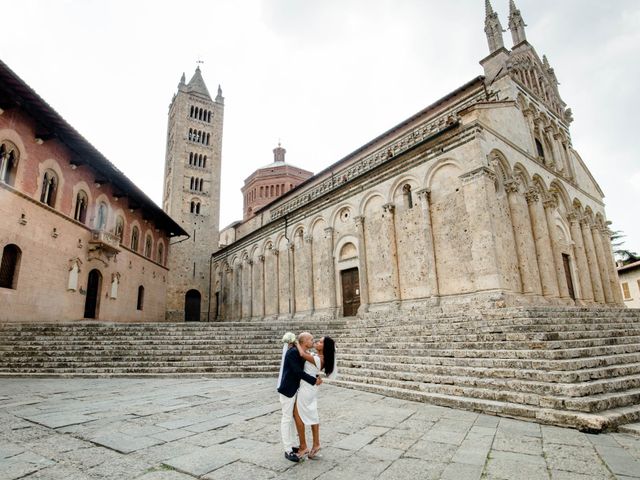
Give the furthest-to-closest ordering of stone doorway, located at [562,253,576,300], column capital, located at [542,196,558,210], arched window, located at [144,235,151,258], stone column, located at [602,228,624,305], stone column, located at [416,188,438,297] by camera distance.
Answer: arched window, located at [144,235,151,258] < stone column, located at [602,228,624,305] < stone doorway, located at [562,253,576,300] < column capital, located at [542,196,558,210] < stone column, located at [416,188,438,297]

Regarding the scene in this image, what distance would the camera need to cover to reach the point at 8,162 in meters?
13.0

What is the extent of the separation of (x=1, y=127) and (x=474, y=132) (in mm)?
16921

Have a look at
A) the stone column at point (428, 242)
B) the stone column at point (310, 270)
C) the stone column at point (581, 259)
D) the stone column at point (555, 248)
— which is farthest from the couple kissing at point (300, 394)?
the stone column at point (581, 259)

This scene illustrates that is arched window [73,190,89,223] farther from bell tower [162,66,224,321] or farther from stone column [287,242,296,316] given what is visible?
bell tower [162,66,224,321]

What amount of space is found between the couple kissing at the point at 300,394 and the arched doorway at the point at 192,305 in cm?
2930

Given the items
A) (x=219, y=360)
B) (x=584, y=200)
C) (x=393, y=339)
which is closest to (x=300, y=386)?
(x=393, y=339)

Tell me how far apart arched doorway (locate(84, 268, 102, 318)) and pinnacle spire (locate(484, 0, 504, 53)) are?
22934 mm

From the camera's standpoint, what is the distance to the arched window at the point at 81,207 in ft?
55.3

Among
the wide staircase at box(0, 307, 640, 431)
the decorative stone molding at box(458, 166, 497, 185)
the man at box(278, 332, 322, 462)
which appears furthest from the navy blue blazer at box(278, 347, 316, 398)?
the decorative stone molding at box(458, 166, 497, 185)

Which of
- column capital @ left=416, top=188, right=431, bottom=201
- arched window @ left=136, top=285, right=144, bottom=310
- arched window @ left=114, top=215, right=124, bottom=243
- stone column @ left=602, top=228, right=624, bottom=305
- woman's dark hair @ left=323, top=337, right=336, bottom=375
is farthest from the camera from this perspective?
arched window @ left=136, top=285, right=144, bottom=310

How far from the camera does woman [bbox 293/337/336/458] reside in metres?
3.66

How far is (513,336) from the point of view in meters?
7.30

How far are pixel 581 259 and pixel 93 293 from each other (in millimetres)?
24420

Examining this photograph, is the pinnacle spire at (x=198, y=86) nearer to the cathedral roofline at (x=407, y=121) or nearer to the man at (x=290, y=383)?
the cathedral roofline at (x=407, y=121)
